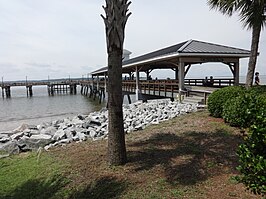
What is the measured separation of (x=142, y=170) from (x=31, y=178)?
2389 mm

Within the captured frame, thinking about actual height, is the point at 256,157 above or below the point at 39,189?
above

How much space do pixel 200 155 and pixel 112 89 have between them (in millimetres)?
2243

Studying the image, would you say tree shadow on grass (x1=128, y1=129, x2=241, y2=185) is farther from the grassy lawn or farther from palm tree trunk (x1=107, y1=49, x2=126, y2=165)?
palm tree trunk (x1=107, y1=49, x2=126, y2=165)

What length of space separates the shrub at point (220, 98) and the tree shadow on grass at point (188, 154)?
5.95 ft

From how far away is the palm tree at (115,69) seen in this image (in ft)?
16.9

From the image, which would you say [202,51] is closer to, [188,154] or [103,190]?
[188,154]

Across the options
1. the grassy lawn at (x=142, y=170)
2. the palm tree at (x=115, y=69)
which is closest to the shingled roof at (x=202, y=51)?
the grassy lawn at (x=142, y=170)

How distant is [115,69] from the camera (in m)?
5.16

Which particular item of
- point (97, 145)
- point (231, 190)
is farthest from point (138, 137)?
point (231, 190)

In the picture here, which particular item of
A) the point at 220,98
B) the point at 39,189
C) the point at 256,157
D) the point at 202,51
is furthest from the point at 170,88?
the point at 256,157

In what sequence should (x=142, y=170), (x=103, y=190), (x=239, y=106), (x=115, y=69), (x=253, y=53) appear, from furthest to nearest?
(x=253, y=53) → (x=239, y=106) → (x=115, y=69) → (x=142, y=170) → (x=103, y=190)

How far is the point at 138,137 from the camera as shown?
7.55 metres

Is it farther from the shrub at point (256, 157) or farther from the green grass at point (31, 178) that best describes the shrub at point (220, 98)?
the shrub at point (256, 157)

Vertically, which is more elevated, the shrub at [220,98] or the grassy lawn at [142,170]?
the shrub at [220,98]
